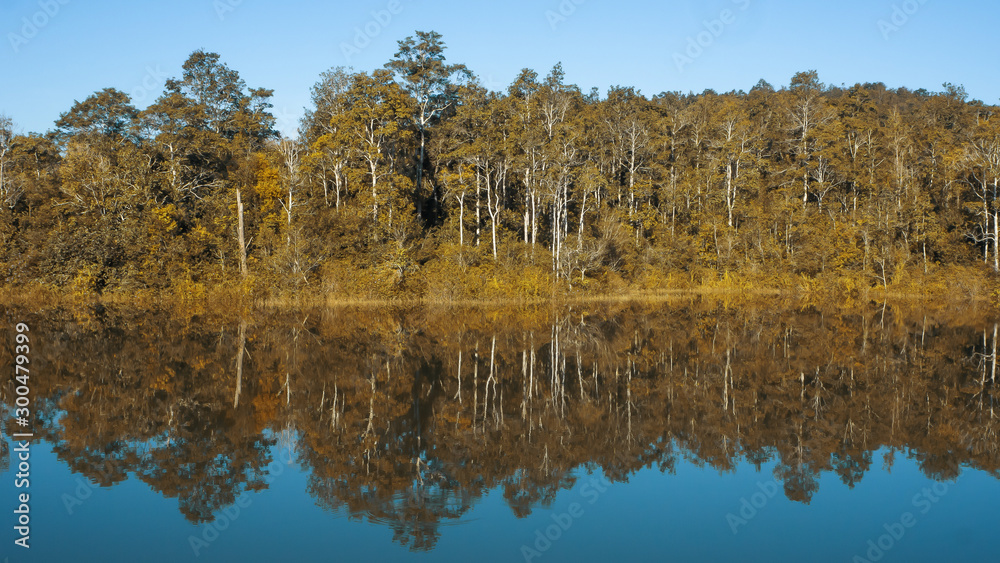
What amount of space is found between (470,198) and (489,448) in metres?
34.9

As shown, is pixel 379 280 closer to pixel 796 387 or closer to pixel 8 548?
pixel 796 387

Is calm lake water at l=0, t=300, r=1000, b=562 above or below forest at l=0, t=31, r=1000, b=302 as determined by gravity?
below

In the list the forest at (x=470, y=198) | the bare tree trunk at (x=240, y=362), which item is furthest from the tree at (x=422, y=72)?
the bare tree trunk at (x=240, y=362)

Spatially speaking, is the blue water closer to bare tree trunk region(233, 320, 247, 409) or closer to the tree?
bare tree trunk region(233, 320, 247, 409)

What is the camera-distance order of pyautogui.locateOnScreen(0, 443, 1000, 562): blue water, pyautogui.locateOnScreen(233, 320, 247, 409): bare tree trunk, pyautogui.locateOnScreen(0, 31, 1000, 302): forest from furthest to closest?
pyautogui.locateOnScreen(0, 31, 1000, 302): forest < pyautogui.locateOnScreen(233, 320, 247, 409): bare tree trunk < pyautogui.locateOnScreen(0, 443, 1000, 562): blue water

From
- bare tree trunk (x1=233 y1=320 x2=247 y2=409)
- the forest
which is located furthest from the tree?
bare tree trunk (x1=233 y1=320 x2=247 y2=409)

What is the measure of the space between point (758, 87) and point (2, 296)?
91508 mm

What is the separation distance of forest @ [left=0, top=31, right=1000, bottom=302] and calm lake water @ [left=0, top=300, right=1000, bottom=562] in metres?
14.8

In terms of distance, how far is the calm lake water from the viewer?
8.00 m

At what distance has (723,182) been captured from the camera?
49844 millimetres

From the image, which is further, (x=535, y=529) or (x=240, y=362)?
(x=240, y=362)

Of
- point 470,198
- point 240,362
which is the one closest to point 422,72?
point 470,198

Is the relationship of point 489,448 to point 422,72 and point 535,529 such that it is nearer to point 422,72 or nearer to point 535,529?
point 535,529

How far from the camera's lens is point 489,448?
35.5 feet
